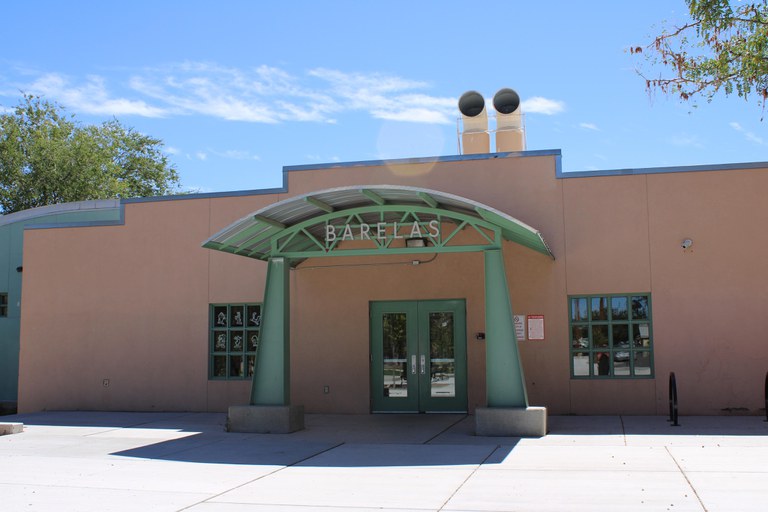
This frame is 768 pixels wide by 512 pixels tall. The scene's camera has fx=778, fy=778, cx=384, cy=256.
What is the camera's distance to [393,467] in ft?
32.8

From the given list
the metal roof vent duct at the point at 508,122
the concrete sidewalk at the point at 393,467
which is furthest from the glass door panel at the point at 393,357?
the metal roof vent duct at the point at 508,122

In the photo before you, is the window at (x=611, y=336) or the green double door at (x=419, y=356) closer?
the window at (x=611, y=336)

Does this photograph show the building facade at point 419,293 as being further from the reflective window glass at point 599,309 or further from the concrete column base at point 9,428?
the concrete column base at point 9,428

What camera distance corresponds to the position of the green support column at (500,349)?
41.7 feet

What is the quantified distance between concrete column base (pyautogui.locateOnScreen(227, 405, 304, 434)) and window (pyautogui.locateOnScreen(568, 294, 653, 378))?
A: 573 cm

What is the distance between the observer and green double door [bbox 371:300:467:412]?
52.5 ft

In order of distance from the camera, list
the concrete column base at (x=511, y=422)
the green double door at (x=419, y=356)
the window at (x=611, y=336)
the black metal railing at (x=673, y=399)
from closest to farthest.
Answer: the concrete column base at (x=511, y=422) < the black metal railing at (x=673, y=399) < the window at (x=611, y=336) < the green double door at (x=419, y=356)

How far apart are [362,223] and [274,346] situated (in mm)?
2693

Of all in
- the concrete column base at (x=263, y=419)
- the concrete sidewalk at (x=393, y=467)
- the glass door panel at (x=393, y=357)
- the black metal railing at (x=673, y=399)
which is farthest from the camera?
the glass door panel at (x=393, y=357)

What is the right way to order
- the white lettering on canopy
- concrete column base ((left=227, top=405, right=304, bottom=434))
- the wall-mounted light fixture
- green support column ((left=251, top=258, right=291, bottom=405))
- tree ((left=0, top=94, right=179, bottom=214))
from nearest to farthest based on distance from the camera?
concrete column base ((left=227, top=405, right=304, bottom=434)) → the white lettering on canopy → green support column ((left=251, top=258, right=291, bottom=405)) → the wall-mounted light fixture → tree ((left=0, top=94, right=179, bottom=214))

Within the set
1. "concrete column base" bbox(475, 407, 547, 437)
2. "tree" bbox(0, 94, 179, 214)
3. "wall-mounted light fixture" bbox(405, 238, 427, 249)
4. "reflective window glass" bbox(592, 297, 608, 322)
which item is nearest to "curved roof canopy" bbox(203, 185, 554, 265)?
"wall-mounted light fixture" bbox(405, 238, 427, 249)

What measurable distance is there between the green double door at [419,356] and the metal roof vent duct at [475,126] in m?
4.30

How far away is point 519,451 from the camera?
1103 centimetres

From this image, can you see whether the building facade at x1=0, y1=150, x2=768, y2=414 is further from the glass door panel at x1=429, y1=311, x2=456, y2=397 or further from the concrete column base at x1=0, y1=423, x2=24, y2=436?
the concrete column base at x1=0, y1=423, x2=24, y2=436
